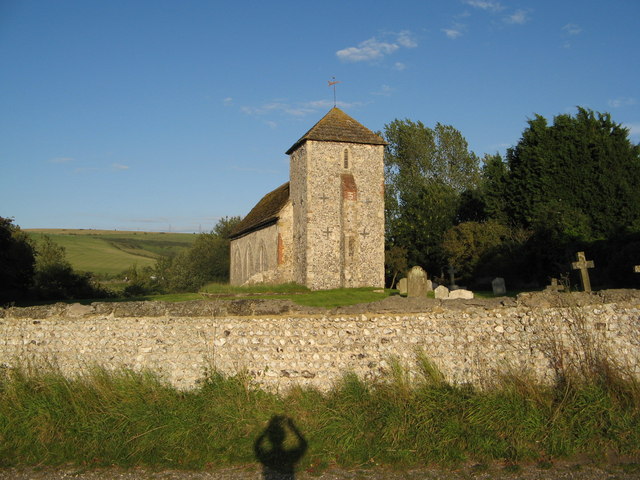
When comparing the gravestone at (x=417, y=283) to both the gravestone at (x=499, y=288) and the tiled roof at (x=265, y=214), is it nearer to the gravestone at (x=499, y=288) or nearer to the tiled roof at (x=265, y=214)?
the gravestone at (x=499, y=288)

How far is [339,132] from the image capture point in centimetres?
2905

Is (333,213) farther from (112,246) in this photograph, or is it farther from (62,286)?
(112,246)

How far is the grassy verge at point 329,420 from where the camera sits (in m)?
6.33

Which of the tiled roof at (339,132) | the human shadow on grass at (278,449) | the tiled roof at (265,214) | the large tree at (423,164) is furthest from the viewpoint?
the large tree at (423,164)

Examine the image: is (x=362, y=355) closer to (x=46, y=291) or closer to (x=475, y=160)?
(x=46, y=291)

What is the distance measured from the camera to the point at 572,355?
7.93 m

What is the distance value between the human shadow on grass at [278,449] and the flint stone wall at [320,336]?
1.12m

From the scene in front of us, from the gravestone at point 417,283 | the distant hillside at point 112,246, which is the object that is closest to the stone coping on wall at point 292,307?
the gravestone at point 417,283

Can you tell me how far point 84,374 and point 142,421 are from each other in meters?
1.84

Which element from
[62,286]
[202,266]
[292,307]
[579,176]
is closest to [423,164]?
[579,176]

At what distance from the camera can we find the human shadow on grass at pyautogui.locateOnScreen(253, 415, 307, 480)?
6000 mm

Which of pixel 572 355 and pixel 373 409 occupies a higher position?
pixel 572 355

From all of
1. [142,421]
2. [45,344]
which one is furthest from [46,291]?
[142,421]

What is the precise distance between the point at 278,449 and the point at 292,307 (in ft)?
8.55
